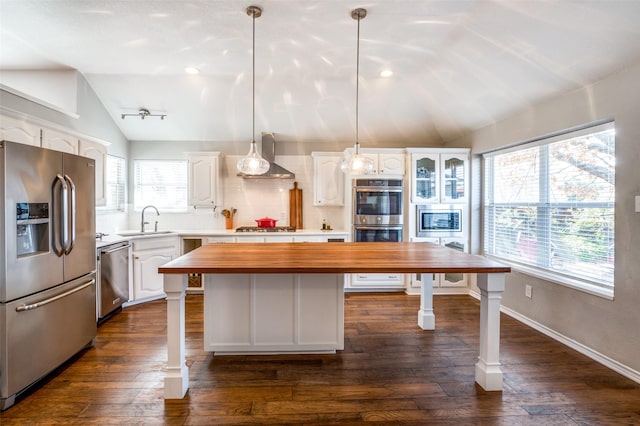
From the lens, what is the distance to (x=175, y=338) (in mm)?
2127

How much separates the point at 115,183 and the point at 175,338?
343cm

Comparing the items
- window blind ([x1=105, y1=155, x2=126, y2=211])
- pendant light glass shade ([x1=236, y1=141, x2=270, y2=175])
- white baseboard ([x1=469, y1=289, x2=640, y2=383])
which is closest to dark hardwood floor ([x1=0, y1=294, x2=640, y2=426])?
white baseboard ([x1=469, y1=289, x2=640, y2=383])

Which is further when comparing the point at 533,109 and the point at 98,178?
the point at 98,178

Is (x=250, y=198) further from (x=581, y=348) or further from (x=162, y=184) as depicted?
(x=581, y=348)

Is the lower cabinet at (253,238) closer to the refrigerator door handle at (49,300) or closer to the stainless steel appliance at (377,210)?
the stainless steel appliance at (377,210)

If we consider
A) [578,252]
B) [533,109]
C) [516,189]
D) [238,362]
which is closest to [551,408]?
[578,252]

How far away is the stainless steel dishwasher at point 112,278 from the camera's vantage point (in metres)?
3.39

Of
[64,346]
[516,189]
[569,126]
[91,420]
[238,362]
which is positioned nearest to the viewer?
[91,420]

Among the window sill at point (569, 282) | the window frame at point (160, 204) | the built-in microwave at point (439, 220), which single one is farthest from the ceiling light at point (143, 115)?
the window sill at point (569, 282)

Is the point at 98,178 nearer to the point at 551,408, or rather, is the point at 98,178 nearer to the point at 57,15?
the point at 57,15

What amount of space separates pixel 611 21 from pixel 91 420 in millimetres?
4159

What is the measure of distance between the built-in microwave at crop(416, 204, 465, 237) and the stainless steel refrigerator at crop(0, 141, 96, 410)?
12.6 ft

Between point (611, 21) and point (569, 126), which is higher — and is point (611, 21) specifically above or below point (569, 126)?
above

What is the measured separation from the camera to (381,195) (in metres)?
4.52
